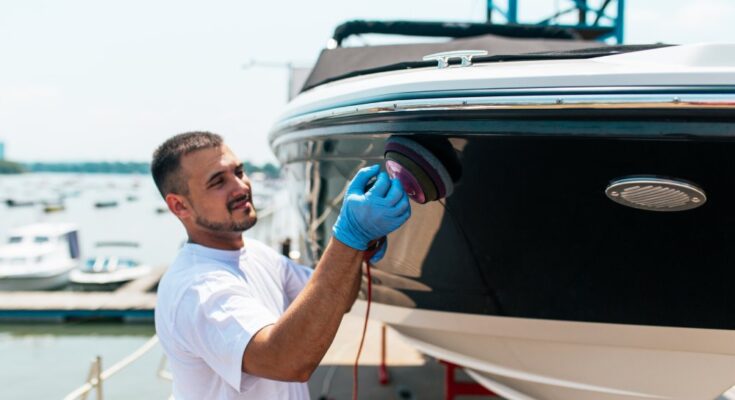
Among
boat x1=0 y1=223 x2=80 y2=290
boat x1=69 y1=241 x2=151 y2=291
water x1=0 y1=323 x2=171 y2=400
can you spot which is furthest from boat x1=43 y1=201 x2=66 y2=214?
water x1=0 y1=323 x2=171 y2=400

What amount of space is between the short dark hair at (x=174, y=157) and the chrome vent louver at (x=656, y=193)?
118 cm

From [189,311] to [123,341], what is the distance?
9.53 metres

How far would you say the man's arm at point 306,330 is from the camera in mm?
1268

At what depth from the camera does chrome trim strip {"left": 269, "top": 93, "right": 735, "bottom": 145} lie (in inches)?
55.4

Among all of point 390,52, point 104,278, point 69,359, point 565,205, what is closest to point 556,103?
point 565,205

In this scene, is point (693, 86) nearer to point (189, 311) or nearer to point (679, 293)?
point (679, 293)

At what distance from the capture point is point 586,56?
70.0 inches

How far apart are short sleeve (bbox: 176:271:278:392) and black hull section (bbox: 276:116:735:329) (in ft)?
2.37

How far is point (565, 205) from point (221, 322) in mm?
1051

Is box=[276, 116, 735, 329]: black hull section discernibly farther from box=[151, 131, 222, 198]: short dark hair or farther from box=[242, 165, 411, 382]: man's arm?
box=[151, 131, 222, 198]: short dark hair

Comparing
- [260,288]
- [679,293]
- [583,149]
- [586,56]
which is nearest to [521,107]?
[583,149]

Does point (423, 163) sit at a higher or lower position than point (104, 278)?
higher

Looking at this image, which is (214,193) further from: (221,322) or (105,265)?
(105,265)

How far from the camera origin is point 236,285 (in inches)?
59.9
